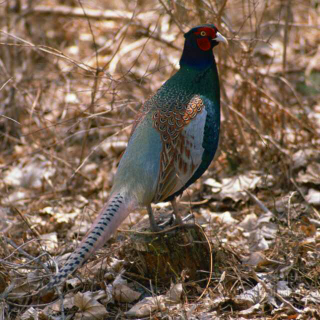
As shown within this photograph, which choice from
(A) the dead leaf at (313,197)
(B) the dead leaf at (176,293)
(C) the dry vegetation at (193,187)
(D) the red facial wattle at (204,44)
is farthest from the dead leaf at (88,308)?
(A) the dead leaf at (313,197)

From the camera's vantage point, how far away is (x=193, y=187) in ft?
21.1

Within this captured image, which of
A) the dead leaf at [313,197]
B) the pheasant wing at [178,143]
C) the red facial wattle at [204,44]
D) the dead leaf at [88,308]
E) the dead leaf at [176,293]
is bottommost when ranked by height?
the dead leaf at [88,308]

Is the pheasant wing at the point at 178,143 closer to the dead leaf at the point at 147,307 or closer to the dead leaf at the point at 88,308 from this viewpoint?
the dead leaf at the point at 147,307

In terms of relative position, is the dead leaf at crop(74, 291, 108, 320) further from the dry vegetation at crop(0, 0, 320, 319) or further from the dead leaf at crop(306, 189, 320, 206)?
the dead leaf at crop(306, 189, 320, 206)

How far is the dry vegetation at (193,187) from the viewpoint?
429cm

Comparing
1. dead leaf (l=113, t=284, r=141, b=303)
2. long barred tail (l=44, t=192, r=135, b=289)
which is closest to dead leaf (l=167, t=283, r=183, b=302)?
dead leaf (l=113, t=284, r=141, b=303)

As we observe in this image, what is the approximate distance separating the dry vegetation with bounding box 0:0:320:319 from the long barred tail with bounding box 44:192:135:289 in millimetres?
365

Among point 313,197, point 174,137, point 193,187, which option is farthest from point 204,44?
point 193,187

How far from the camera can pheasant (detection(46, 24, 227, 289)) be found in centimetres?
443

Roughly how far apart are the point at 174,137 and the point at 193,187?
2.00 metres

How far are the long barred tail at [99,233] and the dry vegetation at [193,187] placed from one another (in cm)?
36

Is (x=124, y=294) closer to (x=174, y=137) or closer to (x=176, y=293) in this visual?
(x=176, y=293)

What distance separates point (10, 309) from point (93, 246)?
0.99 meters

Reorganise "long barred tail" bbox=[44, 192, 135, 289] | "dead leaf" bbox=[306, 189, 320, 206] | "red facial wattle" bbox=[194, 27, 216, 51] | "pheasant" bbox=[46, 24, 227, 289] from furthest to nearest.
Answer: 1. "dead leaf" bbox=[306, 189, 320, 206]
2. "red facial wattle" bbox=[194, 27, 216, 51]
3. "pheasant" bbox=[46, 24, 227, 289]
4. "long barred tail" bbox=[44, 192, 135, 289]
